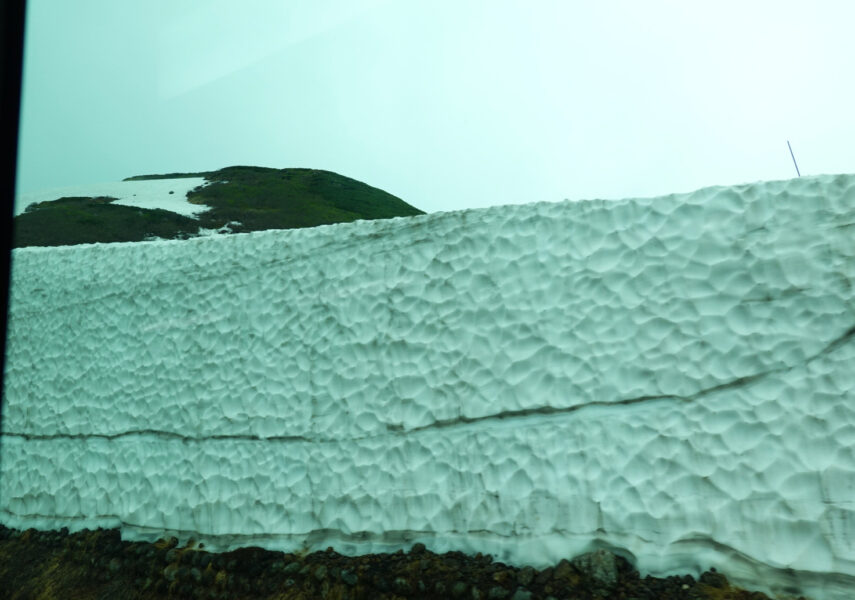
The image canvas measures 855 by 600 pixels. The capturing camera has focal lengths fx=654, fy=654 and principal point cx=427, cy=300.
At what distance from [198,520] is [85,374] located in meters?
1.90

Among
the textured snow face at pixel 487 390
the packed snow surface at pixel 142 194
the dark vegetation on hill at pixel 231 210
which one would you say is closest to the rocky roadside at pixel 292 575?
the textured snow face at pixel 487 390

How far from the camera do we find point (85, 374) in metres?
5.79

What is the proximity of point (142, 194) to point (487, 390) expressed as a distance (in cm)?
2797

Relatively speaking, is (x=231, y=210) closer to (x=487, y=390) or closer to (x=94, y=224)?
(x=94, y=224)

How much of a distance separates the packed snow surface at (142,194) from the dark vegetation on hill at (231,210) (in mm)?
601

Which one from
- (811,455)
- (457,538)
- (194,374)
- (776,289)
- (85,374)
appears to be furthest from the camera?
(85,374)

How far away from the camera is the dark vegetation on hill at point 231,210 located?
20656 millimetres

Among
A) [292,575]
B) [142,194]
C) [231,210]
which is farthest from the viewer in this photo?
[142,194]

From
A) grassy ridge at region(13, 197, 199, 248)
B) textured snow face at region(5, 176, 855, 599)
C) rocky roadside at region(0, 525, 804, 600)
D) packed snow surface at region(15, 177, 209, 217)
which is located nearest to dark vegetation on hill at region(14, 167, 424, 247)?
grassy ridge at region(13, 197, 199, 248)

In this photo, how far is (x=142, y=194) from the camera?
28562 mm

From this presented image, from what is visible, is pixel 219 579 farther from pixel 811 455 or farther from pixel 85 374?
pixel 811 455

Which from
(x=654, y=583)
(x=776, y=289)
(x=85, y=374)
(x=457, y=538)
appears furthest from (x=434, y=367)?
(x=85, y=374)

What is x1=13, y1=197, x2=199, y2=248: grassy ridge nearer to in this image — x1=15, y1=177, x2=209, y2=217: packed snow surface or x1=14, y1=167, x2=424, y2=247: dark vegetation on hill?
x1=14, y1=167, x2=424, y2=247: dark vegetation on hill

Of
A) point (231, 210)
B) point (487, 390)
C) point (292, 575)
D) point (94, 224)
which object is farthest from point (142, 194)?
point (487, 390)
